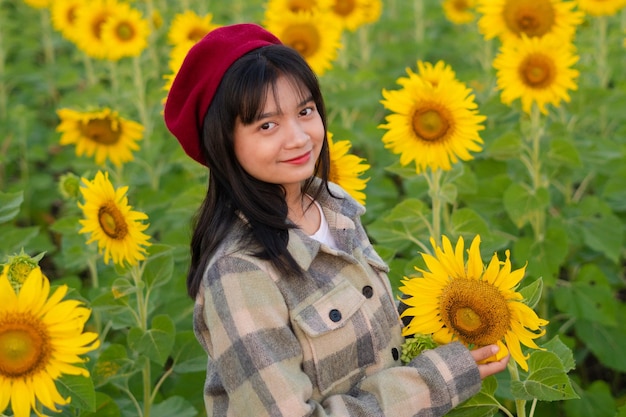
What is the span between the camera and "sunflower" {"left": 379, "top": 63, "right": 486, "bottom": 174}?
8.25 ft

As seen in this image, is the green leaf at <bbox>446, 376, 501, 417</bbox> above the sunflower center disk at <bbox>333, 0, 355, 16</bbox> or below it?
below

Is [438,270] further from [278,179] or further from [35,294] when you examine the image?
[35,294]

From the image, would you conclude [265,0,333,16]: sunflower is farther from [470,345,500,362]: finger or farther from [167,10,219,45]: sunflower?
[470,345,500,362]: finger

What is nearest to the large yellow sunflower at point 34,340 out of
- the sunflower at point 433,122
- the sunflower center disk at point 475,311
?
the sunflower center disk at point 475,311

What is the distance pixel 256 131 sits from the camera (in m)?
1.72

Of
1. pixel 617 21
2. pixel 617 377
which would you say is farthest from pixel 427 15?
pixel 617 377

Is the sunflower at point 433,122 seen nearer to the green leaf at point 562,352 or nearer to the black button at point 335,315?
the green leaf at point 562,352

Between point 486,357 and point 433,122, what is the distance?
958mm

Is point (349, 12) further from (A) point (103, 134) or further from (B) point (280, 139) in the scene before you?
(B) point (280, 139)

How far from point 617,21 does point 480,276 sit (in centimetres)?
463

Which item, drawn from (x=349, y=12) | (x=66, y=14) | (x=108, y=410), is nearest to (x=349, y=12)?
(x=349, y=12)

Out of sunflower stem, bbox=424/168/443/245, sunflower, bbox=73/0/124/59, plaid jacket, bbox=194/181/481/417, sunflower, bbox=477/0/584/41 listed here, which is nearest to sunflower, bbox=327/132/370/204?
sunflower stem, bbox=424/168/443/245

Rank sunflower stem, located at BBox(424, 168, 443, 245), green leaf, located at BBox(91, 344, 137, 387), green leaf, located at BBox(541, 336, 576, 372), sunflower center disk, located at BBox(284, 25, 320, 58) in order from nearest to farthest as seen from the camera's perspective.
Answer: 1. green leaf, located at BBox(541, 336, 576, 372)
2. green leaf, located at BBox(91, 344, 137, 387)
3. sunflower stem, located at BBox(424, 168, 443, 245)
4. sunflower center disk, located at BBox(284, 25, 320, 58)

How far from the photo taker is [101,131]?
11.5 feet
